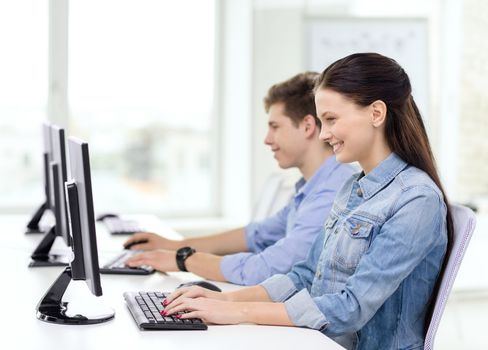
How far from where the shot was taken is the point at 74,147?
1.78 metres

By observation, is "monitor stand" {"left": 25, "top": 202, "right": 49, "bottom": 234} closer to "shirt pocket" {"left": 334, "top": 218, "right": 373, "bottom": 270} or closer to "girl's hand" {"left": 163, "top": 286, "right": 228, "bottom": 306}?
"girl's hand" {"left": 163, "top": 286, "right": 228, "bottom": 306}

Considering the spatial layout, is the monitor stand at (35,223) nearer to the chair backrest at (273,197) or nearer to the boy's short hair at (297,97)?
the chair backrest at (273,197)

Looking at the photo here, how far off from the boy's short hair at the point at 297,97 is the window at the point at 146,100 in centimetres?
238

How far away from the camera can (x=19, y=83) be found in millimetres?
4656

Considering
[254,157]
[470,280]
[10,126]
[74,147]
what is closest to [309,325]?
[74,147]

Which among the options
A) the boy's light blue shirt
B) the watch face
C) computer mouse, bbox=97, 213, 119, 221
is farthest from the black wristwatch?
computer mouse, bbox=97, 213, 119, 221

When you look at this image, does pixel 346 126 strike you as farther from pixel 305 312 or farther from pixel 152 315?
pixel 152 315

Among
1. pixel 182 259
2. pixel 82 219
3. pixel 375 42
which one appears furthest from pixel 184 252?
pixel 375 42

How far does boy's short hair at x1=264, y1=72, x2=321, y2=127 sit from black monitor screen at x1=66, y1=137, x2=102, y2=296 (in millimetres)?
902

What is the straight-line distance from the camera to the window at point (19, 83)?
463cm

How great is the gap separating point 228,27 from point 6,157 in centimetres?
156

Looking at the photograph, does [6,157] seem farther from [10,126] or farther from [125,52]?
[125,52]

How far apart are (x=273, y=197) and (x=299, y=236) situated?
112 centimetres

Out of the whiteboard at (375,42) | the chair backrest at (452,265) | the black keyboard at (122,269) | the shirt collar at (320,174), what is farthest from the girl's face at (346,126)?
the whiteboard at (375,42)
